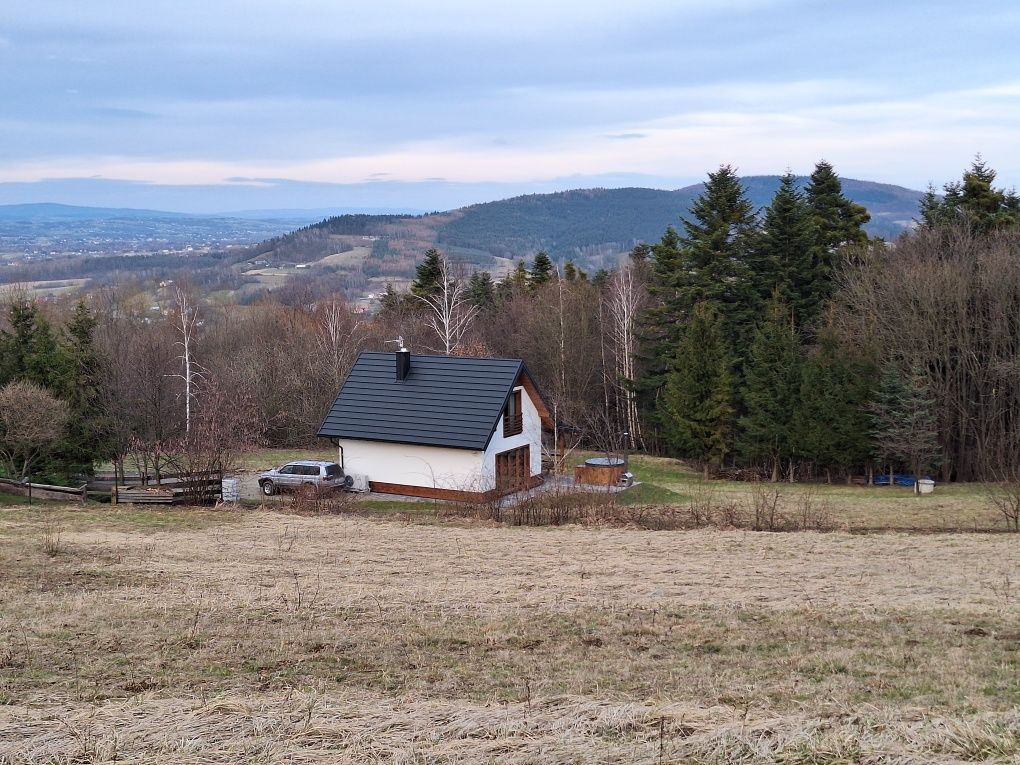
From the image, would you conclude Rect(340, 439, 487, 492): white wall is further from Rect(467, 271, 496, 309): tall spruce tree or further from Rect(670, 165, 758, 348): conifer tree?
Rect(467, 271, 496, 309): tall spruce tree

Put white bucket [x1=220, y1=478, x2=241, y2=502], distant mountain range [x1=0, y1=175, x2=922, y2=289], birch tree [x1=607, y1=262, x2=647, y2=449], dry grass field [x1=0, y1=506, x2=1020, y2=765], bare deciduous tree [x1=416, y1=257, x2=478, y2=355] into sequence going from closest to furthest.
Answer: dry grass field [x1=0, y1=506, x2=1020, y2=765] → white bucket [x1=220, y1=478, x2=241, y2=502] → bare deciduous tree [x1=416, y1=257, x2=478, y2=355] → birch tree [x1=607, y1=262, x2=647, y2=449] → distant mountain range [x1=0, y1=175, x2=922, y2=289]

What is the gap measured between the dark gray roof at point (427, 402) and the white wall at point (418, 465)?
0.43 meters

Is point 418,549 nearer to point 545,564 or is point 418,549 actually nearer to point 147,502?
point 545,564

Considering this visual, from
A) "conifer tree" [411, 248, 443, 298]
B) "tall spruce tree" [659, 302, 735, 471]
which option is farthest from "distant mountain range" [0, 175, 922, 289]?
"tall spruce tree" [659, 302, 735, 471]

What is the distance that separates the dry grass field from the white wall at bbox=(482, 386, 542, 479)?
9.91 m

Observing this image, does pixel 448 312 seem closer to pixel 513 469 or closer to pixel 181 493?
pixel 513 469

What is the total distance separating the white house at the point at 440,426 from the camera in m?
28.5

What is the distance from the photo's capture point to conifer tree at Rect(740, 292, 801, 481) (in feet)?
123

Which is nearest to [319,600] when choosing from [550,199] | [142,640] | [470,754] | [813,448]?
[142,640]

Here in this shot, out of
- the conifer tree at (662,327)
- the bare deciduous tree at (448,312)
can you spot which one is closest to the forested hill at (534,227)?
the bare deciduous tree at (448,312)

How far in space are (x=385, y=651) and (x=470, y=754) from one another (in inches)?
156

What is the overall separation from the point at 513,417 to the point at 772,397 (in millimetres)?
13584

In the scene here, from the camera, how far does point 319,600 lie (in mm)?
12703

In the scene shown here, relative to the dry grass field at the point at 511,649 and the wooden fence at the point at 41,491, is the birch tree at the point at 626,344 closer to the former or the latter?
the wooden fence at the point at 41,491
